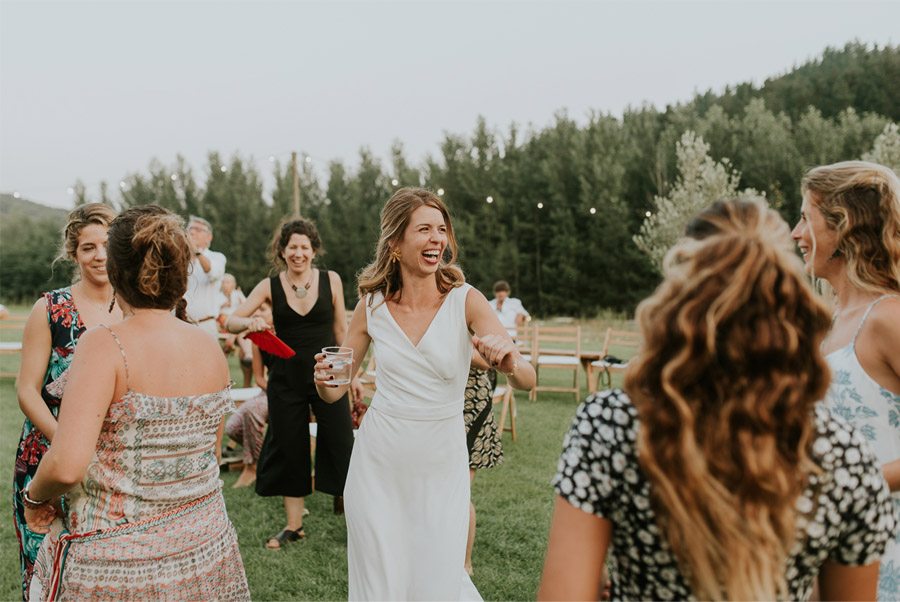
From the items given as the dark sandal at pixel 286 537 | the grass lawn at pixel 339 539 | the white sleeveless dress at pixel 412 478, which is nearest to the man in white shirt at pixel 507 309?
the grass lawn at pixel 339 539

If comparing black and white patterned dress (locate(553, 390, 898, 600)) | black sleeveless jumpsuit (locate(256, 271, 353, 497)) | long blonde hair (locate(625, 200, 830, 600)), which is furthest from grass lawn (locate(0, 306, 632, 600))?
long blonde hair (locate(625, 200, 830, 600))

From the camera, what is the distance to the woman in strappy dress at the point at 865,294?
1.97m

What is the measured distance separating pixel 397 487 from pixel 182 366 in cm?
125

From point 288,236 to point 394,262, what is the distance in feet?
5.98

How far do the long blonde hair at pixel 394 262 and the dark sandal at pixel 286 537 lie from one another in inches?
94.7

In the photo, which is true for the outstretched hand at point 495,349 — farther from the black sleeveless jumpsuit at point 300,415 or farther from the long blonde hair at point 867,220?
the black sleeveless jumpsuit at point 300,415

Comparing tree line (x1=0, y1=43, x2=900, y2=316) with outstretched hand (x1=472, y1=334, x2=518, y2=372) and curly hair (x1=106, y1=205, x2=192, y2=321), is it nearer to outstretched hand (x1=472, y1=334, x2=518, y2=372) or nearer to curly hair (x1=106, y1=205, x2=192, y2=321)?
outstretched hand (x1=472, y1=334, x2=518, y2=372)

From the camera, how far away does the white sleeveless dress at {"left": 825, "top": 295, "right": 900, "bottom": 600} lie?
1956mm

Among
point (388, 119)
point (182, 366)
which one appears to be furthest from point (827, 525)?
point (388, 119)

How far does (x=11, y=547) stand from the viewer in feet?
15.0

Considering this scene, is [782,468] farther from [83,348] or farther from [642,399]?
[83,348]

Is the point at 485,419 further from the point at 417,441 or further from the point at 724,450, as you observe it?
the point at 724,450

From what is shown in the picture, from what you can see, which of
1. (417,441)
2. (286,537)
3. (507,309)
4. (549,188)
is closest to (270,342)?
(417,441)

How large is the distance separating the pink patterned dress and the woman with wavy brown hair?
126cm
